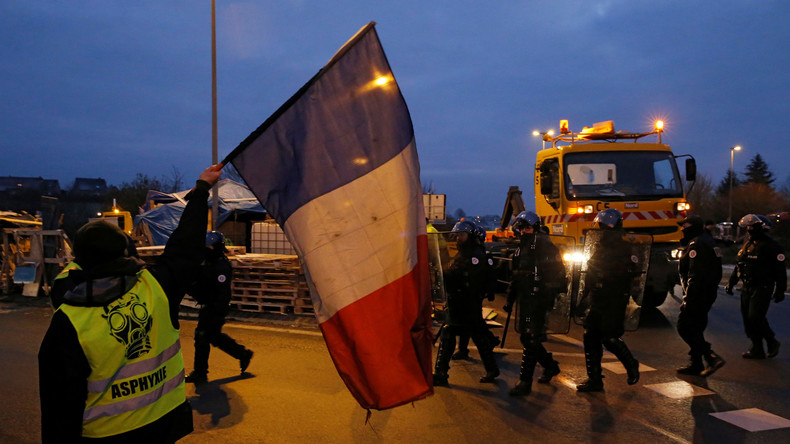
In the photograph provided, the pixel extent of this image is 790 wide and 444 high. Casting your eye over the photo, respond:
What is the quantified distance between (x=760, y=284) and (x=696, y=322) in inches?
59.8

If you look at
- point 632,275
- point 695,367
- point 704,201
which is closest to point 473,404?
point 632,275

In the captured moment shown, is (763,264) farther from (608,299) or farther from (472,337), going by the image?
(472,337)

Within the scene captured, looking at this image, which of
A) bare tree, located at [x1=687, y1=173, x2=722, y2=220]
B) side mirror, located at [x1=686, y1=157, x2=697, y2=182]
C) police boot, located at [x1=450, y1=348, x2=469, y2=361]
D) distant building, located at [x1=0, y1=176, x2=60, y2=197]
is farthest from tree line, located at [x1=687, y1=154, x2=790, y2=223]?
distant building, located at [x1=0, y1=176, x2=60, y2=197]

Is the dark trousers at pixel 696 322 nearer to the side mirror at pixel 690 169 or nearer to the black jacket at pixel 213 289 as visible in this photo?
the side mirror at pixel 690 169

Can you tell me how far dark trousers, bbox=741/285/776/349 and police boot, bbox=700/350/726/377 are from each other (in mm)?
1294

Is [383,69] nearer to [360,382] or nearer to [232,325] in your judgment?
[360,382]

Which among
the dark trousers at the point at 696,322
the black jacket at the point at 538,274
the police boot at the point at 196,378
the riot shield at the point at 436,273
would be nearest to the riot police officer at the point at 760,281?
the dark trousers at the point at 696,322

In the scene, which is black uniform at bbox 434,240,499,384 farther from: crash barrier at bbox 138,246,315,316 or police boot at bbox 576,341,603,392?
crash barrier at bbox 138,246,315,316

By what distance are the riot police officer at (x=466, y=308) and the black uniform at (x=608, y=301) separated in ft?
3.46

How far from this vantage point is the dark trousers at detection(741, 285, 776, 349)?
23.0 feet

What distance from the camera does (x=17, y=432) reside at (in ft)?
15.2

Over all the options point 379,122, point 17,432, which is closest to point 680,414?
point 379,122

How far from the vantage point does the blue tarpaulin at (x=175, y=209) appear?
20.2 m

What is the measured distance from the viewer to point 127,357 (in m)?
2.17
